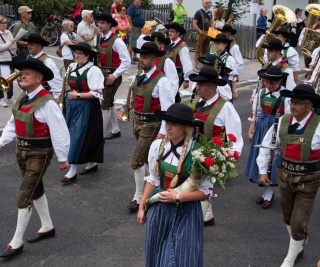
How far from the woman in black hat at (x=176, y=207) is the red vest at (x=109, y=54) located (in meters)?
4.85

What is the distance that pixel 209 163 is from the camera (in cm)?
433

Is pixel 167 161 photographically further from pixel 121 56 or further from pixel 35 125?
pixel 121 56

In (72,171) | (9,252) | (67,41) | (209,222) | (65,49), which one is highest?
(67,41)

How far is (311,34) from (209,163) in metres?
9.70

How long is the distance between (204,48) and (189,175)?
12166 millimetres

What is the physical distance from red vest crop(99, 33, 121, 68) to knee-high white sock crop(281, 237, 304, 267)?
4.80m

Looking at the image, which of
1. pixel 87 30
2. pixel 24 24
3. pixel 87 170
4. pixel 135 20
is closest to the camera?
pixel 87 170

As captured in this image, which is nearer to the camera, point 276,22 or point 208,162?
point 208,162

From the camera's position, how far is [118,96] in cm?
1255

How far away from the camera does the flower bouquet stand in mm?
4375

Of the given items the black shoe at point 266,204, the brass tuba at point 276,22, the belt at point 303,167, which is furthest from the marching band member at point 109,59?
the belt at point 303,167

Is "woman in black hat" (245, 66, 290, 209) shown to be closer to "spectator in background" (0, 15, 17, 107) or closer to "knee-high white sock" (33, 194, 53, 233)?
"knee-high white sock" (33, 194, 53, 233)

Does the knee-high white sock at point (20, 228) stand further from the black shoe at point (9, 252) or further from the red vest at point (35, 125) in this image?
the red vest at point (35, 125)

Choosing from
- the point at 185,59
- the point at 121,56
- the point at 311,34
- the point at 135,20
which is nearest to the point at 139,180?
the point at 121,56
